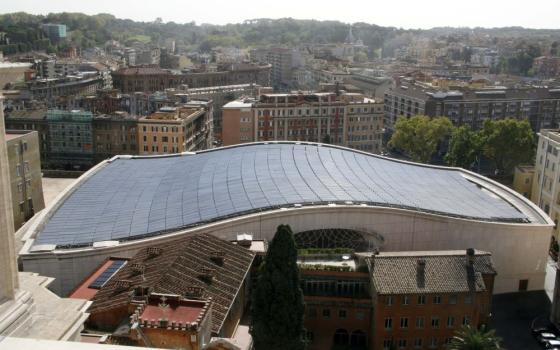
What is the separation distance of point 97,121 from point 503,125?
5246 centimetres

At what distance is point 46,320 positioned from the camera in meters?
14.4

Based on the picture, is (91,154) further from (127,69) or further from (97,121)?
(127,69)

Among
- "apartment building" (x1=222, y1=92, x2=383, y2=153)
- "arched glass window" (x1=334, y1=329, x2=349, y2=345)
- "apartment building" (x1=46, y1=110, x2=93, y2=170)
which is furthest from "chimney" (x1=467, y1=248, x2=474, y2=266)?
"apartment building" (x1=46, y1=110, x2=93, y2=170)

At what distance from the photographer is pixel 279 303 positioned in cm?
Result: 2809

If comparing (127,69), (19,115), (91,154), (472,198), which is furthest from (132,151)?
(127,69)

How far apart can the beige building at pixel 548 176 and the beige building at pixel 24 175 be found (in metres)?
49.6

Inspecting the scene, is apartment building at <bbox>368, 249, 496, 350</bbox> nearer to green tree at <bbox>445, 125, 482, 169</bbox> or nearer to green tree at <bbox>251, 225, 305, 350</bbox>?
green tree at <bbox>251, 225, 305, 350</bbox>

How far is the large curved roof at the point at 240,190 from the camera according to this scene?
3894 centimetres

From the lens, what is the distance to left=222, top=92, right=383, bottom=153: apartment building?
82812 millimetres

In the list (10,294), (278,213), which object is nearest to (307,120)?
(278,213)

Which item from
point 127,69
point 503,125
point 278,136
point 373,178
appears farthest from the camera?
point 127,69

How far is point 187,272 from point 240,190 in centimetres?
1251

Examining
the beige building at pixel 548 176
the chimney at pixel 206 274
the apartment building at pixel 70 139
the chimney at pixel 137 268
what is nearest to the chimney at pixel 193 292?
the chimney at pixel 206 274

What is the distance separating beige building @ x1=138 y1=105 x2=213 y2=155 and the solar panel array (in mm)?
38786
